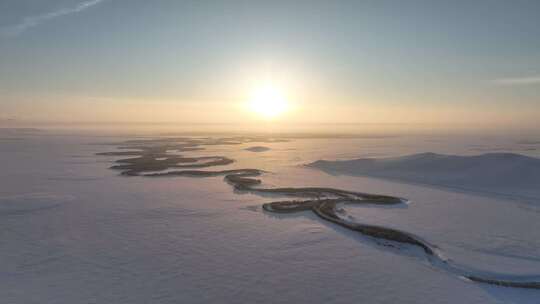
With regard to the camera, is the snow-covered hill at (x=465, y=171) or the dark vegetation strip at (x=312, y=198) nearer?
the dark vegetation strip at (x=312, y=198)

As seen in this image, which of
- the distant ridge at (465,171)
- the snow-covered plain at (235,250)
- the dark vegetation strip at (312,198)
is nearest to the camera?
the snow-covered plain at (235,250)

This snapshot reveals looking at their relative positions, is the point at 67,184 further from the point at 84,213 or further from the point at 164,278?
the point at 164,278

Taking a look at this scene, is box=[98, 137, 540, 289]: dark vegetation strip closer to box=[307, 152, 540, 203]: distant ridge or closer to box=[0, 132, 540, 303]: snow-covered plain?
box=[0, 132, 540, 303]: snow-covered plain

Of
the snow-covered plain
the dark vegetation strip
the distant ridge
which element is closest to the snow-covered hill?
the distant ridge

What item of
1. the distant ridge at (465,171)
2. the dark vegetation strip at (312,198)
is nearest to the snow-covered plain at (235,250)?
the dark vegetation strip at (312,198)

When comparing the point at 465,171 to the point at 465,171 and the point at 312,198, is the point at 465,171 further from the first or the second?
the point at 312,198

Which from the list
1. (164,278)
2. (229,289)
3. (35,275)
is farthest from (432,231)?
(35,275)

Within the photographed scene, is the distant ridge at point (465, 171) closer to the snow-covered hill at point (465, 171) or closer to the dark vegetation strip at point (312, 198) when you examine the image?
the snow-covered hill at point (465, 171)
